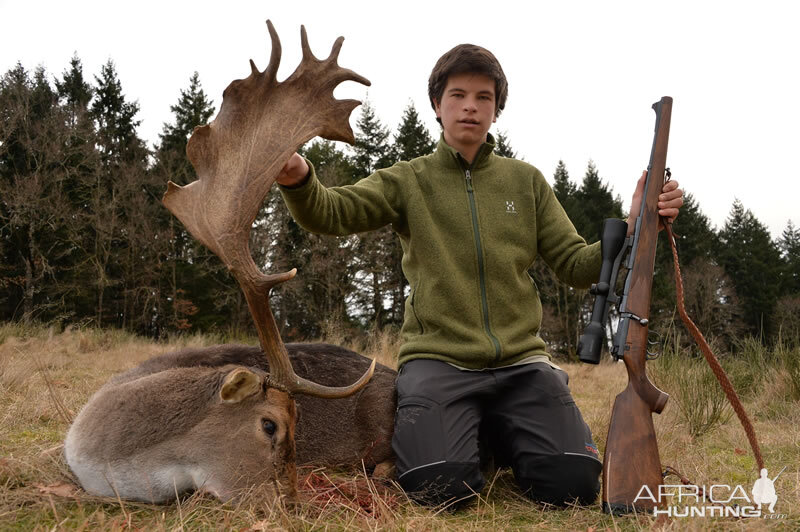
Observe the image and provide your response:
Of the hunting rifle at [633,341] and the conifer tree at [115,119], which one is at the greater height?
the conifer tree at [115,119]

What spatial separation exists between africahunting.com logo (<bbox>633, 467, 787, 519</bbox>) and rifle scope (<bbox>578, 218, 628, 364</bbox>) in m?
0.68

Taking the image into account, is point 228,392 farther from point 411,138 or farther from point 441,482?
point 411,138

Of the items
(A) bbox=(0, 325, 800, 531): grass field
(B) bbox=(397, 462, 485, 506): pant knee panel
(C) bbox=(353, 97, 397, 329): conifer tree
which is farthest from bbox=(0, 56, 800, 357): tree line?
(B) bbox=(397, 462, 485, 506): pant knee panel

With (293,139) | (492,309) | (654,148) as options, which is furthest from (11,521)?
(654,148)

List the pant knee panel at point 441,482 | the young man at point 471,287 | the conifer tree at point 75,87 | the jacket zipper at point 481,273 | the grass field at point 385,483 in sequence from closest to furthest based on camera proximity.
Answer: the grass field at point 385,483 < the pant knee panel at point 441,482 < the young man at point 471,287 < the jacket zipper at point 481,273 < the conifer tree at point 75,87

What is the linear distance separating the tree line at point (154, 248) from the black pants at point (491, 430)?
18.2 meters

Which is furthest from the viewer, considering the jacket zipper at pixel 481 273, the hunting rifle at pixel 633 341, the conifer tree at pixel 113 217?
the conifer tree at pixel 113 217

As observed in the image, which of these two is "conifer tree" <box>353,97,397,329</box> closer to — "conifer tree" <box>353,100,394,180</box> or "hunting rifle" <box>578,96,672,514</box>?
"conifer tree" <box>353,100,394,180</box>

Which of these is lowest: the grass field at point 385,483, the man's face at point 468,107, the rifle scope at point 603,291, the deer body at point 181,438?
the grass field at point 385,483

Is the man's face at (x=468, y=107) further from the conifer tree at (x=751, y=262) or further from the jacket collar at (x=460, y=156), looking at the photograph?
the conifer tree at (x=751, y=262)

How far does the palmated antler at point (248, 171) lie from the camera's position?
305 cm

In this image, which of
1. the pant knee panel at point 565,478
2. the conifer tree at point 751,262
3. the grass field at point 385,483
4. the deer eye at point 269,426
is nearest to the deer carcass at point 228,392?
the deer eye at point 269,426

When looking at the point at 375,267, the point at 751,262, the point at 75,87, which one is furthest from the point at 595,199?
the point at 75,87

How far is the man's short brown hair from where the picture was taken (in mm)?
3975
